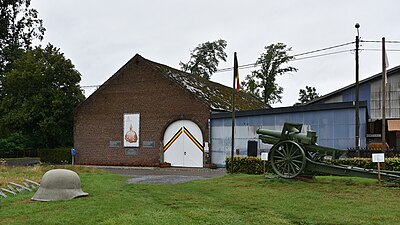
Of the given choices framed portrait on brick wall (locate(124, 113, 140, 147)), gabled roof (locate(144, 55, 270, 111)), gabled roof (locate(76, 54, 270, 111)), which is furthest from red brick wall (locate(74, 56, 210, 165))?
gabled roof (locate(144, 55, 270, 111))

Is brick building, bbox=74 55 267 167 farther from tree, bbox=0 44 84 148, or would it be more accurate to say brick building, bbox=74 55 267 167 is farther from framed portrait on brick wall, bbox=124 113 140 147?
tree, bbox=0 44 84 148

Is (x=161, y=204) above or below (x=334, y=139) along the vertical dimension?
below

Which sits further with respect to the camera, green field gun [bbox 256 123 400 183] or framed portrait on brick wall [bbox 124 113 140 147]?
framed portrait on brick wall [bbox 124 113 140 147]

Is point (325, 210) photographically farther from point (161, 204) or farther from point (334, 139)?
point (334, 139)

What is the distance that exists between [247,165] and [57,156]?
68.7 feet

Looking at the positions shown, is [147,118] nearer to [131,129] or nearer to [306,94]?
[131,129]

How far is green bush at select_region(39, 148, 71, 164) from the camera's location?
1455 inches

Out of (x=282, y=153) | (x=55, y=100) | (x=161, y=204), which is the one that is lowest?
(x=161, y=204)

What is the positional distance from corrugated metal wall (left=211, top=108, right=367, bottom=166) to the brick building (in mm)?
795

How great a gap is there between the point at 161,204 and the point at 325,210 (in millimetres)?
3748

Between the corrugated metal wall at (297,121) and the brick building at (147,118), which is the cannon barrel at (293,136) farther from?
the brick building at (147,118)

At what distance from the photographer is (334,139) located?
24.5 metres

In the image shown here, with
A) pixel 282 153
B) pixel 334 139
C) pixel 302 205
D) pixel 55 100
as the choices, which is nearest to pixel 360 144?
pixel 334 139

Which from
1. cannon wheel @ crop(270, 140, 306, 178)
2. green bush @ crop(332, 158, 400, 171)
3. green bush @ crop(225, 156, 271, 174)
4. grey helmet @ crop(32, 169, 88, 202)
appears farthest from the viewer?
green bush @ crop(225, 156, 271, 174)
